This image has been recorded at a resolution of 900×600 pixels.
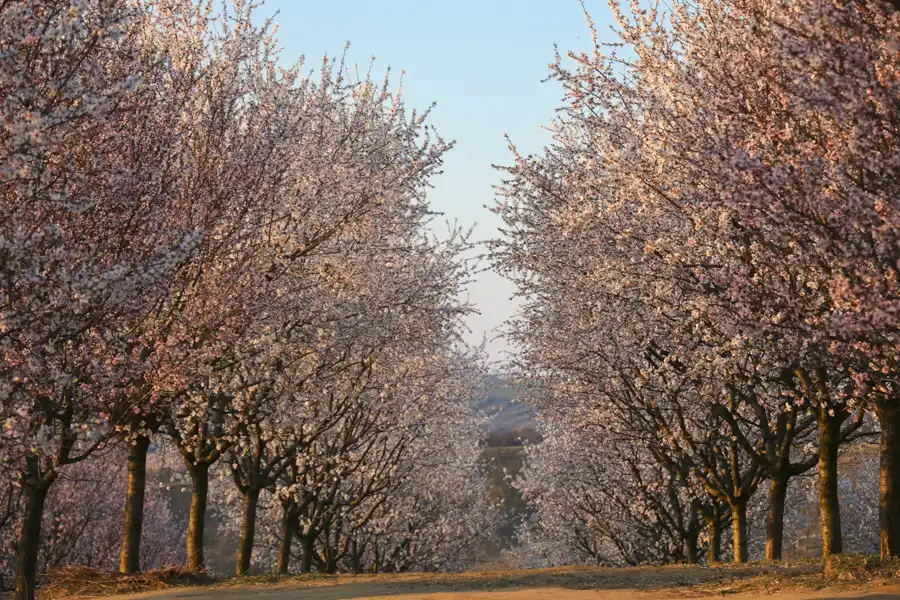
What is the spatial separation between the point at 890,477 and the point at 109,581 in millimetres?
14365

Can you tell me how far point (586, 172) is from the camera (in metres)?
21.1

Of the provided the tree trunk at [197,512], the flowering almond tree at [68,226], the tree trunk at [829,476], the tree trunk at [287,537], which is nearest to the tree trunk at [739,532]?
the tree trunk at [829,476]

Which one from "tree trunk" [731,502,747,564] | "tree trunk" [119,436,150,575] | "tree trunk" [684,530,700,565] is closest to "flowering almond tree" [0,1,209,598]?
"tree trunk" [119,436,150,575]

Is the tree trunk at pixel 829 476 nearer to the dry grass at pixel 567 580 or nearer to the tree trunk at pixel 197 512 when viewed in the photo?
the dry grass at pixel 567 580

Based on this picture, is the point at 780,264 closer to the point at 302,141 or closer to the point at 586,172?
the point at 586,172

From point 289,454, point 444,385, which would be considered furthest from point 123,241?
point 444,385

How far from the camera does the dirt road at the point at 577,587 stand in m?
13.1

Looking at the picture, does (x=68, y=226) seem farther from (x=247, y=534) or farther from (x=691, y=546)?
(x=691, y=546)

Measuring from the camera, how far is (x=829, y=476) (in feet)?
56.3

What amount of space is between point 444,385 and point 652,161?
706 inches

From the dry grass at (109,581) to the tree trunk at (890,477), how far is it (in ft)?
42.2

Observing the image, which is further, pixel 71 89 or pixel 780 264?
pixel 780 264

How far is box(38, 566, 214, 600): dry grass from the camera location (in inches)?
749

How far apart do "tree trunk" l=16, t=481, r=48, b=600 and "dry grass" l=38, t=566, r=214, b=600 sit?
2837 millimetres
